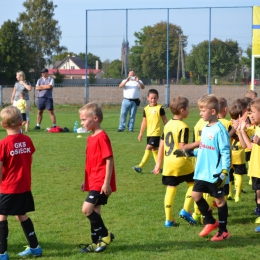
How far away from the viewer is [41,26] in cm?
6731

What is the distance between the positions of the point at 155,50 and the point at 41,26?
39.4 m

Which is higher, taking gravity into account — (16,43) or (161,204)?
(16,43)

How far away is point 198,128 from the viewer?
7.34 m

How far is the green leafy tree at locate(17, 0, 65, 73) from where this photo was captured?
66875mm

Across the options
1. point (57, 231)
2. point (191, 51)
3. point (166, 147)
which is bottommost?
point (57, 231)

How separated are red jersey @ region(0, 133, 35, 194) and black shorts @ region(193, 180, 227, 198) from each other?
197 centimetres

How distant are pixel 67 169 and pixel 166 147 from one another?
4602 mm

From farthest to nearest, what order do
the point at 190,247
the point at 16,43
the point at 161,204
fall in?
the point at 16,43 → the point at 161,204 → the point at 190,247

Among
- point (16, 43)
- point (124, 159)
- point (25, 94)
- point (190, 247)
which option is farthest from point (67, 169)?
point (16, 43)

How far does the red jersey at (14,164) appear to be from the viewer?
535 centimetres

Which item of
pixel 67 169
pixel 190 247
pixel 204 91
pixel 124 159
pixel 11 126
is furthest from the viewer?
pixel 204 91

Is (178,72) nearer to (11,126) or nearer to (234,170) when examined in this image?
(234,170)

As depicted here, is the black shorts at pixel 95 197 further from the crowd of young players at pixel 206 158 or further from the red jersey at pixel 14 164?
the crowd of young players at pixel 206 158

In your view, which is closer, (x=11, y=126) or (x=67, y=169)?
(x=11, y=126)
